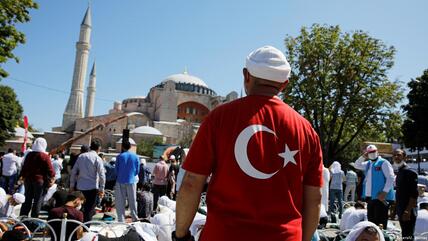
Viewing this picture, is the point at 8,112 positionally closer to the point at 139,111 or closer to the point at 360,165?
the point at 139,111

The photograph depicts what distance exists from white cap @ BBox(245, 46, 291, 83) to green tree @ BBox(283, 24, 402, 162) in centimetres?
2296

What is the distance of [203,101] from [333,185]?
7643 cm

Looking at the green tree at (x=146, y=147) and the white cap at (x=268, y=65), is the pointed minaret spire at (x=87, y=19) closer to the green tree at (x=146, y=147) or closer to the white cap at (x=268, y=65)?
the green tree at (x=146, y=147)

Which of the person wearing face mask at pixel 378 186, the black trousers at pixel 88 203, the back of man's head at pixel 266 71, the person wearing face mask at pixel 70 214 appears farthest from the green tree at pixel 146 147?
the back of man's head at pixel 266 71

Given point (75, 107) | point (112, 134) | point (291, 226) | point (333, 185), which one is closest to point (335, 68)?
point (333, 185)

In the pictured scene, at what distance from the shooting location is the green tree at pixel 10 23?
562 inches

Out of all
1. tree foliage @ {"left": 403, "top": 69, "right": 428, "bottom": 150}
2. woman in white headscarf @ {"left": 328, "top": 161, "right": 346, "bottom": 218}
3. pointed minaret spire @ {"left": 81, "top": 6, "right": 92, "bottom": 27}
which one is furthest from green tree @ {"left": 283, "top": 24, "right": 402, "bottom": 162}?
pointed minaret spire @ {"left": 81, "top": 6, "right": 92, "bottom": 27}

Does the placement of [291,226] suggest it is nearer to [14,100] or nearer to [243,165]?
[243,165]

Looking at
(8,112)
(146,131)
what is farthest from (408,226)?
(146,131)

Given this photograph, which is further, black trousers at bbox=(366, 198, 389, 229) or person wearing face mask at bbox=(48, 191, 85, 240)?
black trousers at bbox=(366, 198, 389, 229)

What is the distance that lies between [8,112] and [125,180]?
48794 millimetres

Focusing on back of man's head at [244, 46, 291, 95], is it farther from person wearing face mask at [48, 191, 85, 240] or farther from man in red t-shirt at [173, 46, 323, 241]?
person wearing face mask at [48, 191, 85, 240]

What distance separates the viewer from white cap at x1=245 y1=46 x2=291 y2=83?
200 centimetres

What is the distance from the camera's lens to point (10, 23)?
48.8ft
